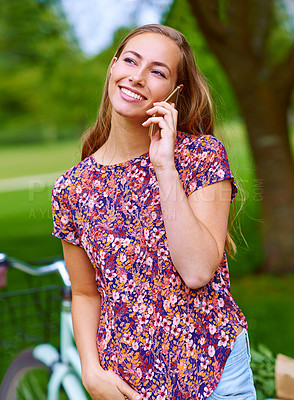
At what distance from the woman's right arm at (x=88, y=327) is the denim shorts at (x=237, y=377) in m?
0.24

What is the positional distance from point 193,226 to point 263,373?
1.45m

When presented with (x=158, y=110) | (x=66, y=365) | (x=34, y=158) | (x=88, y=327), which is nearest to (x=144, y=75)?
(x=158, y=110)

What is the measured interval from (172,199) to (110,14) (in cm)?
724

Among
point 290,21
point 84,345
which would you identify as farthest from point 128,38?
point 290,21

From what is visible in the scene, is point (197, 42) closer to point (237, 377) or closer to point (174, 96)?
point (174, 96)

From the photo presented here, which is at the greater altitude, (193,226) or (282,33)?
(282,33)

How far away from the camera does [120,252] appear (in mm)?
1589

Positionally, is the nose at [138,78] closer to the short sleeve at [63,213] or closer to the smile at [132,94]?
the smile at [132,94]

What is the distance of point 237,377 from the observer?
1.58 metres

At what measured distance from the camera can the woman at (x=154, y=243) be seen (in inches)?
59.4

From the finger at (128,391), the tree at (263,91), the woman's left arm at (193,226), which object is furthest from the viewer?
the tree at (263,91)

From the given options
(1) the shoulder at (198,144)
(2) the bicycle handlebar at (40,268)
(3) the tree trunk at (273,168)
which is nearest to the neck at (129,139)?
(1) the shoulder at (198,144)

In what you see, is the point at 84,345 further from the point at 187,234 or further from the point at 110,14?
the point at 110,14

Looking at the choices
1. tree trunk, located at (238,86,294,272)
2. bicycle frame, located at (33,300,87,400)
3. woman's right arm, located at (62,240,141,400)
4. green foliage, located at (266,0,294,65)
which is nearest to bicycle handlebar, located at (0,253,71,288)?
bicycle frame, located at (33,300,87,400)
